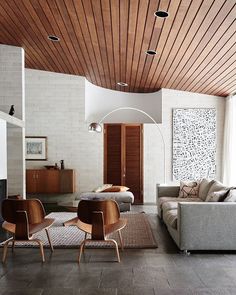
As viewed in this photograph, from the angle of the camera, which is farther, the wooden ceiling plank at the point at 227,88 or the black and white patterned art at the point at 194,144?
the black and white patterned art at the point at 194,144

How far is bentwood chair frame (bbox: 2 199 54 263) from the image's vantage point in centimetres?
420

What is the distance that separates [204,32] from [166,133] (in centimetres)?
484

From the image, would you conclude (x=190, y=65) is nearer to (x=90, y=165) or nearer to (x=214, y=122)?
(x=214, y=122)

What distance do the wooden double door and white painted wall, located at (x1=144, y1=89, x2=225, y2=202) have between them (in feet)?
0.63

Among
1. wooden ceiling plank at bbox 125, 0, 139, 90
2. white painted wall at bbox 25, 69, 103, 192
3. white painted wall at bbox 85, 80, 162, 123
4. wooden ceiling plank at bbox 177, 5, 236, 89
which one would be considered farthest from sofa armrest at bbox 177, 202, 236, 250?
white painted wall at bbox 85, 80, 162, 123

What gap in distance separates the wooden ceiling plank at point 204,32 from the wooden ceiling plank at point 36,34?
2.62 metres

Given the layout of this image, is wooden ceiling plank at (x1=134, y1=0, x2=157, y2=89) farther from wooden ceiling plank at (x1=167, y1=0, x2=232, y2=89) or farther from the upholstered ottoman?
the upholstered ottoman

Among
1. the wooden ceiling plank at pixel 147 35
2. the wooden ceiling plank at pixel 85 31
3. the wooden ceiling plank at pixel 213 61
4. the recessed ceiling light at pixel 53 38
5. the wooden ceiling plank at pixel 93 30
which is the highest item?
the recessed ceiling light at pixel 53 38

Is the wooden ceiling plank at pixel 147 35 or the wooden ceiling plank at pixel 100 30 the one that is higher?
the wooden ceiling plank at pixel 100 30

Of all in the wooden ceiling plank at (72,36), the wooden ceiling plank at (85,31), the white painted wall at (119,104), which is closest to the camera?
the wooden ceiling plank at (85,31)

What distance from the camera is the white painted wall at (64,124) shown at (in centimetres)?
971

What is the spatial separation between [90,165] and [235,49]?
5.26m

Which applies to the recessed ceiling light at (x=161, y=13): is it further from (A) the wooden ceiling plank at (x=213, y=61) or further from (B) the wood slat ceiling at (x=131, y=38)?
(A) the wooden ceiling plank at (x=213, y=61)

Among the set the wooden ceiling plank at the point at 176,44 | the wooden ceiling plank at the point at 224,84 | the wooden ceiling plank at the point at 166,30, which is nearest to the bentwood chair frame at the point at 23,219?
the wooden ceiling plank at the point at 166,30
